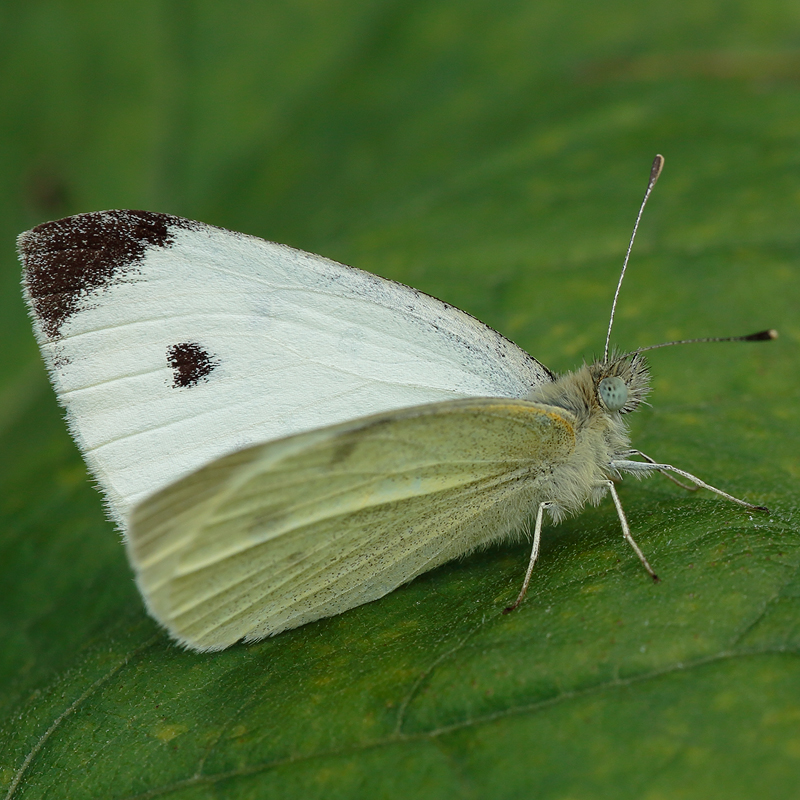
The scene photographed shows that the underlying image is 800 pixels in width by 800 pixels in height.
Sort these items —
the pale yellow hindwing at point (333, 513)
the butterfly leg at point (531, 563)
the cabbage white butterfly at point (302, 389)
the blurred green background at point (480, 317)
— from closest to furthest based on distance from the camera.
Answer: the blurred green background at point (480, 317), the pale yellow hindwing at point (333, 513), the butterfly leg at point (531, 563), the cabbage white butterfly at point (302, 389)

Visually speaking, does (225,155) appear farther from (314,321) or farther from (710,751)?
(710,751)

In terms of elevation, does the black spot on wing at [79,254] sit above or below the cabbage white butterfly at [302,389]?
above

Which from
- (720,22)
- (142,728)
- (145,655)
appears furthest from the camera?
(720,22)

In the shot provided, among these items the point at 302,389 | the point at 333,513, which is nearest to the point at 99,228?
the point at 302,389

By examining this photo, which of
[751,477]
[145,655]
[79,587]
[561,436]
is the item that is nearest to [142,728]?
[145,655]

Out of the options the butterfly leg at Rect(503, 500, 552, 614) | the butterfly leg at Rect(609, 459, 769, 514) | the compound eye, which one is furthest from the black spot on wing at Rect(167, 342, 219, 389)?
the butterfly leg at Rect(609, 459, 769, 514)

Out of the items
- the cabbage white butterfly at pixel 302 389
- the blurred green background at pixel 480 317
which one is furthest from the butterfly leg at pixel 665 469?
the blurred green background at pixel 480 317

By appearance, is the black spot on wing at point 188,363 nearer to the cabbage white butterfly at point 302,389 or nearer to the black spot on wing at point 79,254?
the cabbage white butterfly at point 302,389
